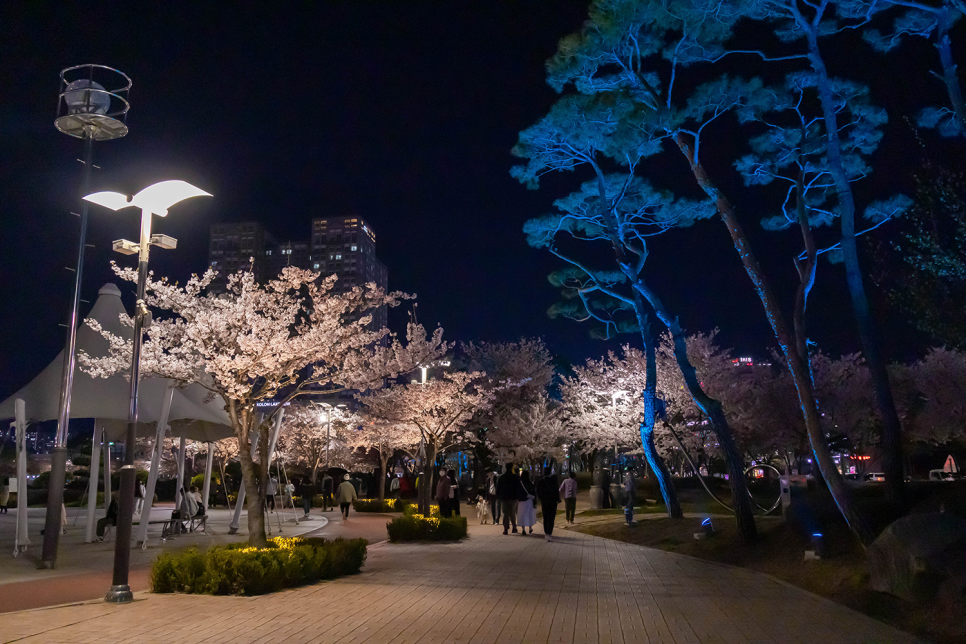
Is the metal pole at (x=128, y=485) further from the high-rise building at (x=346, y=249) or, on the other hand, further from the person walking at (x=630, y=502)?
the high-rise building at (x=346, y=249)

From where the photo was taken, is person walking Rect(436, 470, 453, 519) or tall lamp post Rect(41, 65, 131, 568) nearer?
tall lamp post Rect(41, 65, 131, 568)

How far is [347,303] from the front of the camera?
13.2 m

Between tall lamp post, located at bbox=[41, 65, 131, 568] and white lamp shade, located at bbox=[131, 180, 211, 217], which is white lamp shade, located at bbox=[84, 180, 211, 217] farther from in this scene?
tall lamp post, located at bbox=[41, 65, 131, 568]

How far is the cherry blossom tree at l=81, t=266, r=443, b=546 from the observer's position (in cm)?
1108

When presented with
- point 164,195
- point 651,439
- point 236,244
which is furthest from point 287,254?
point 164,195

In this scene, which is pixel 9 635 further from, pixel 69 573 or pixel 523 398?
pixel 523 398

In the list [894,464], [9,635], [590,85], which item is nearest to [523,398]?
[590,85]

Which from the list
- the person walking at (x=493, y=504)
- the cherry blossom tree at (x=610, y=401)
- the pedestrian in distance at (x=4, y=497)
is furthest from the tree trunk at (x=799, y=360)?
the pedestrian in distance at (x=4, y=497)

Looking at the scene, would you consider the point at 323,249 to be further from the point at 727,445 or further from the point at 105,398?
the point at 727,445

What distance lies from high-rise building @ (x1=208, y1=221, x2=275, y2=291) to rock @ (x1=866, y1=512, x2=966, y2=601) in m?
83.2

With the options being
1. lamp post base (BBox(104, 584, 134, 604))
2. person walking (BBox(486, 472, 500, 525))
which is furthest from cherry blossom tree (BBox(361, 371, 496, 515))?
lamp post base (BBox(104, 584, 134, 604))

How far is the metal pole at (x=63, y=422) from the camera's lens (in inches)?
466

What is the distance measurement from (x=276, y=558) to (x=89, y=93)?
9465 mm

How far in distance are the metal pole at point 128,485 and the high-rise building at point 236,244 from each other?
78.5 metres
